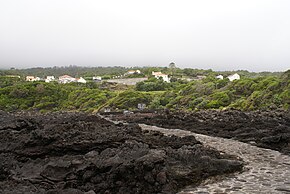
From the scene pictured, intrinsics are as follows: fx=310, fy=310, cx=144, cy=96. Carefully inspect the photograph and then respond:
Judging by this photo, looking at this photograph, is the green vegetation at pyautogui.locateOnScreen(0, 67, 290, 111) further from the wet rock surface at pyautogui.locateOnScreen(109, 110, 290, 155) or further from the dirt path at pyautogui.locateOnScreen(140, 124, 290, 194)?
the dirt path at pyautogui.locateOnScreen(140, 124, 290, 194)

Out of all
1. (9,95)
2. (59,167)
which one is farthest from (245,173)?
(9,95)

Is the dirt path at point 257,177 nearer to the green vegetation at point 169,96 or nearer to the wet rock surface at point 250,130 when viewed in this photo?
the wet rock surface at point 250,130

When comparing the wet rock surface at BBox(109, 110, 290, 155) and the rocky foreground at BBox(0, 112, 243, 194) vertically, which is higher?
the rocky foreground at BBox(0, 112, 243, 194)

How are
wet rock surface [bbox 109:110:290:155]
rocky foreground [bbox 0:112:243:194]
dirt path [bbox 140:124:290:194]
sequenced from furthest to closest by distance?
1. wet rock surface [bbox 109:110:290:155]
2. rocky foreground [bbox 0:112:243:194]
3. dirt path [bbox 140:124:290:194]

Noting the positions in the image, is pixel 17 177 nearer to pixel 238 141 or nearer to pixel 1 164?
pixel 1 164

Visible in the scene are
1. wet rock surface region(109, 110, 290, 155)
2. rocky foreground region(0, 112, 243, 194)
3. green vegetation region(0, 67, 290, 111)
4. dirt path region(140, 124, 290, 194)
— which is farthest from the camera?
green vegetation region(0, 67, 290, 111)

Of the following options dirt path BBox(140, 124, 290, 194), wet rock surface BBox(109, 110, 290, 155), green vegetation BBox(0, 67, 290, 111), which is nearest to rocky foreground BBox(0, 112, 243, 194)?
dirt path BBox(140, 124, 290, 194)

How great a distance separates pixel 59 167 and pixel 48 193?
71.2 inches

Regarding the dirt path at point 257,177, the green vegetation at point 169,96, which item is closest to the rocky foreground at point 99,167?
the dirt path at point 257,177

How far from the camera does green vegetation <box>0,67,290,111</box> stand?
39.2 m

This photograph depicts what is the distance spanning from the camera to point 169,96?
57.0m

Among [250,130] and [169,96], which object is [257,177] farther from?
[169,96]

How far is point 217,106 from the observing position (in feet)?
139

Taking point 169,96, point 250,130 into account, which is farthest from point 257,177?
point 169,96
